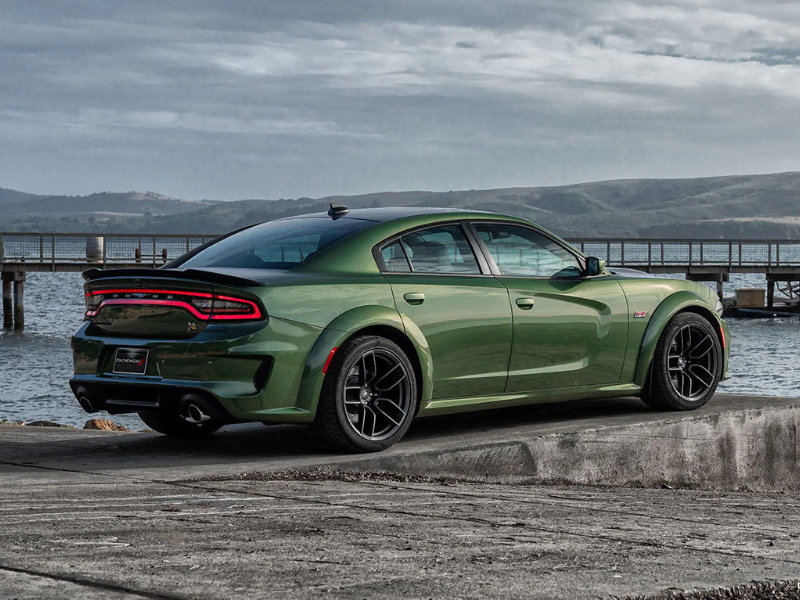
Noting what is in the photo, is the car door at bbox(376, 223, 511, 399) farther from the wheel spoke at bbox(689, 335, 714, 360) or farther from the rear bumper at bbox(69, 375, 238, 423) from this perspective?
the wheel spoke at bbox(689, 335, 714, 360)

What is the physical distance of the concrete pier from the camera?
15.2ft

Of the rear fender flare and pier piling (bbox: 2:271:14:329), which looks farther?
pier piling (bbox: 2:271:14:329)

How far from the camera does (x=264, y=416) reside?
703 centimetres

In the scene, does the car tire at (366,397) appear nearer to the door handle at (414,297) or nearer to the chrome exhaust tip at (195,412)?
the door handle at (414,297)

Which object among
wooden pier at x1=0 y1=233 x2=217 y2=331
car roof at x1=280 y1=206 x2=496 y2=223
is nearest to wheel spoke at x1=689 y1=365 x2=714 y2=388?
car roof at x1=280 y1=206 x2=496 y2=223

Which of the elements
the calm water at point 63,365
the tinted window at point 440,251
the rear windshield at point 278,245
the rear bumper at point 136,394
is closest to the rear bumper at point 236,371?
the rear bumper at point 136,394

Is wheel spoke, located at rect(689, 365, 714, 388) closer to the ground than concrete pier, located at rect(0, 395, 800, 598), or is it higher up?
higher up

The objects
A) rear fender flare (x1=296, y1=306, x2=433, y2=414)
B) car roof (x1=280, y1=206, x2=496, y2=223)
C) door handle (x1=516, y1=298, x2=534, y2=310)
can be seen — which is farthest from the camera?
door handle (x1=516, y1=298, x2=534, y2=310)

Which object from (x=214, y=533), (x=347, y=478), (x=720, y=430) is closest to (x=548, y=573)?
(x=214, y=533)

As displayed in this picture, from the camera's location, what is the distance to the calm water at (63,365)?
2873cm

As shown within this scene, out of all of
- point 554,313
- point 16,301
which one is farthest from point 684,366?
point 16,301

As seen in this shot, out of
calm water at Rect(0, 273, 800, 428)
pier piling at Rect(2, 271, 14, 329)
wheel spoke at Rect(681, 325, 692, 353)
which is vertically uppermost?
wheel spoke at Rect(681, 325, 692, 353)

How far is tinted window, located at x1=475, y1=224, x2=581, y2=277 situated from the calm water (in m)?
16.9

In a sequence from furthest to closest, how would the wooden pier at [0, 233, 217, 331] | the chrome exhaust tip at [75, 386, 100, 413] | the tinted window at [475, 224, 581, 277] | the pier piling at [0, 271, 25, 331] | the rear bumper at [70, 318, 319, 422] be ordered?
1. the pier piling at [0, 271, 25, 331]
2. the wooden pier at [0, 233, 217, 331]
3. the tinted window at [475, 224, 581, 277]
4. the chrome exhaust tip at [75, 386, 100, 413]
5. the rear bumper at [70, 318, 319, 422]
